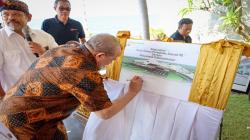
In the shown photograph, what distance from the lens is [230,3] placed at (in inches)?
131

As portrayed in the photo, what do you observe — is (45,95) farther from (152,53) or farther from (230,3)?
(230,3)

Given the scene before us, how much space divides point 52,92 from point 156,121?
2.38ft

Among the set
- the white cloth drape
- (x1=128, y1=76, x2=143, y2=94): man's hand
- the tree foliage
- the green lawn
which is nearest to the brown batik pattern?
(x1=128, y1=76, x2=143, y2=94): man's hand

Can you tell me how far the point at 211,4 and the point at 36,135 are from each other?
3091 millimetres

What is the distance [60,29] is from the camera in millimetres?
3000

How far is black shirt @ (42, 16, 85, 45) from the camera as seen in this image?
2.99 m

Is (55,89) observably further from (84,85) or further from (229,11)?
(229,11)

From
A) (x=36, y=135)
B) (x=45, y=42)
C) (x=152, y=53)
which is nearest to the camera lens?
(x=36, y=135)

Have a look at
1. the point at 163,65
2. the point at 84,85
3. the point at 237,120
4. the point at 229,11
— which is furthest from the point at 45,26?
the point at 237,120

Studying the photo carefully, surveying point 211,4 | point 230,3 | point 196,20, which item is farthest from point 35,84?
point 196,20

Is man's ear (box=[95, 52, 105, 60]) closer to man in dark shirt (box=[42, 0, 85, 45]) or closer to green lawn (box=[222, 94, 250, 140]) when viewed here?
man in dark shirt (box=[42, 0, 85, 45])

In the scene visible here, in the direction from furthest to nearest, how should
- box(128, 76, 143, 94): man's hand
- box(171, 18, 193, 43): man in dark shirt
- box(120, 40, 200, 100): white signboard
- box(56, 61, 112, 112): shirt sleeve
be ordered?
box(171, 18, 193, 43): man in dark shirt → box(128, 76, 143, 94): man's hand → box(120, 40, 200, 100): white signboard → box(56, 61, 112, 112): shirt sleeve

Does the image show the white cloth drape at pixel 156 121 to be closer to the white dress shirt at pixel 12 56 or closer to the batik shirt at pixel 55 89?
the batik shirt at pixel 55 89

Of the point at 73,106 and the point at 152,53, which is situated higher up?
the point at 152,53
